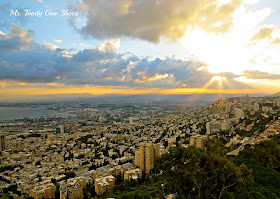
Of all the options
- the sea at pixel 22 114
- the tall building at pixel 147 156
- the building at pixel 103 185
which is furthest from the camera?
the sea at pixel 22 114

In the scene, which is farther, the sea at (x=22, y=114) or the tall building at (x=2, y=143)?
the sea at (x=22, y=114)

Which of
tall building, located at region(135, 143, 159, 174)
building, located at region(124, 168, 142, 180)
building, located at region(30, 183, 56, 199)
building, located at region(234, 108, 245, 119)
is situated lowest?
building, located at region(30, 183, 56, 199)

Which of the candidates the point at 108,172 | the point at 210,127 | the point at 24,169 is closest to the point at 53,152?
the point at 24,169

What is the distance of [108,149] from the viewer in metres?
14.6

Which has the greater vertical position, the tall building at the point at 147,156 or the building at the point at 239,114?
the building at the point at 239,114

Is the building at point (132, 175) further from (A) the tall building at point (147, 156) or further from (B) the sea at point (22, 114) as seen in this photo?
(B) the sea at point (22, 114)

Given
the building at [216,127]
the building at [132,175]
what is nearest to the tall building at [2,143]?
the building at [132,175]

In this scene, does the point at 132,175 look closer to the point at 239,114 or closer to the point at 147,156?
the point at 147,156

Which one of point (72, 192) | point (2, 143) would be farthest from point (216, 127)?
point (2, 143)

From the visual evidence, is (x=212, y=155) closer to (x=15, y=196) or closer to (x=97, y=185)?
(x=97, y=185)

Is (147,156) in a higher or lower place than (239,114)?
lower

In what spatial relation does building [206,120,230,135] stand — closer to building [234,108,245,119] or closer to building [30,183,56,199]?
building [234,108,245,119]

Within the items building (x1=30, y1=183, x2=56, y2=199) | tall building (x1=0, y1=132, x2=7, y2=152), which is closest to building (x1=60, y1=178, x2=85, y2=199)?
building (x1=30, y1=183, x2=56, y2=199)

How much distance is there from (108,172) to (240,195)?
22.8ft
